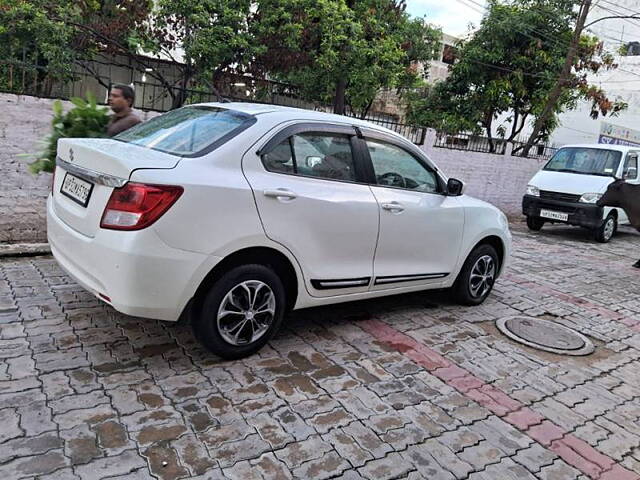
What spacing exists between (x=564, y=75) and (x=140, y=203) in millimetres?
14097

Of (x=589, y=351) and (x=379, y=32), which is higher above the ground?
(x=379, y=32)

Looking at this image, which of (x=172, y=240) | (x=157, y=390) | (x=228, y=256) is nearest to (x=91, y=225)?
(x=172, y=240)

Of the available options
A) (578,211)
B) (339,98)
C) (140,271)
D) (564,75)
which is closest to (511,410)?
(140,271)

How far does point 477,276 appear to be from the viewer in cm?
533

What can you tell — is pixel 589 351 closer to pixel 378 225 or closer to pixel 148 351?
pixel 378 225

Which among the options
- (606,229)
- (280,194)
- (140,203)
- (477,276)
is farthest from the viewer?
(606,229)

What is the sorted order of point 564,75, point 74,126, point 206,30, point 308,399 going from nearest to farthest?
1. point 308,399
2. point 74,126
3. point 206,30
4. point 564,75

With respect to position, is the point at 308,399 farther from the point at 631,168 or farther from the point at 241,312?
the point at 631,168

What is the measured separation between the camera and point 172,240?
309cm

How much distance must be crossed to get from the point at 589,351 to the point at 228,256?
3307 millimetres

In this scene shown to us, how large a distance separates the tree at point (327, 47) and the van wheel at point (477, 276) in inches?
266

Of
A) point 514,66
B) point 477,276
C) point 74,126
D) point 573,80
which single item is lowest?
point 477,276

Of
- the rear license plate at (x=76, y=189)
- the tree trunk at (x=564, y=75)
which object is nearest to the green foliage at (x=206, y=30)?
the rear license plate at (x=76, y=189)

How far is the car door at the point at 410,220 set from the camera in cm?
427
